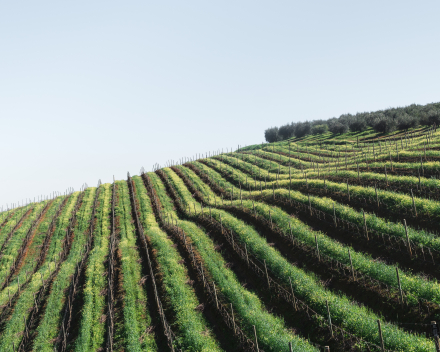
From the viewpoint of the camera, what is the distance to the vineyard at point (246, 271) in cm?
2281

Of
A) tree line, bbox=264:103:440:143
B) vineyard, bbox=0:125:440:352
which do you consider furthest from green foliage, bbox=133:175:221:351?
tree line, bbox=264:103:440:143

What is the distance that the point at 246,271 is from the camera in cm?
3288

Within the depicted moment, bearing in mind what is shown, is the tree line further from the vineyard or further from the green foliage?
the green foliage

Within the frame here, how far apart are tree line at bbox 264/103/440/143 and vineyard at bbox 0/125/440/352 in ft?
166

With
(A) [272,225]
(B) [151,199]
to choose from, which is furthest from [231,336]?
(B) [151,199]

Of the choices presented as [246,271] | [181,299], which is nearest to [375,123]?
[246,271]

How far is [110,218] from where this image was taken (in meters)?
59.0

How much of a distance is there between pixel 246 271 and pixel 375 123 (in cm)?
Answer: 9859

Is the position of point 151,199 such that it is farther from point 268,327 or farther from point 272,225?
point 268,327

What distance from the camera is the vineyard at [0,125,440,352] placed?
2281 centimetres

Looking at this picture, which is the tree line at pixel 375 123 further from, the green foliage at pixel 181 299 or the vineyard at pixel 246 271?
the green foliage at pixel 181 299

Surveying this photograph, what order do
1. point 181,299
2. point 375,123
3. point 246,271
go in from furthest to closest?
point 375,123 < point 246,271 < point 181,299

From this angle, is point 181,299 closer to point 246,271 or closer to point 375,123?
point 246,271

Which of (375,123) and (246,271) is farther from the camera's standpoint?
(375,123)
